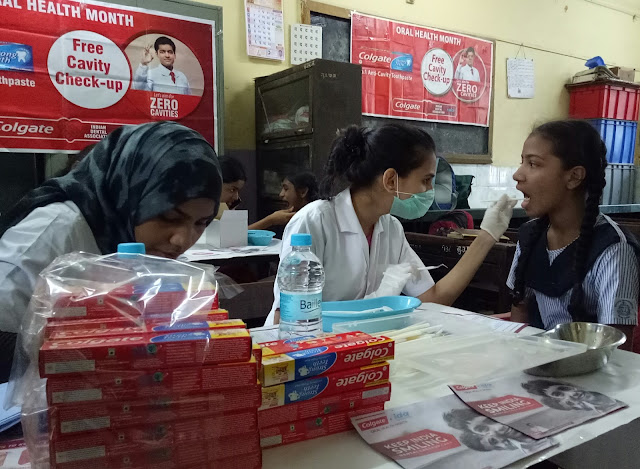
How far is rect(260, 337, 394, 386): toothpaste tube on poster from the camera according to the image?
60 centimetres

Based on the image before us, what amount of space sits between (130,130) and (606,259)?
1.36 metres

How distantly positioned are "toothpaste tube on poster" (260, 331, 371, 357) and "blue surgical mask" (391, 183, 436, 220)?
96 centimetres

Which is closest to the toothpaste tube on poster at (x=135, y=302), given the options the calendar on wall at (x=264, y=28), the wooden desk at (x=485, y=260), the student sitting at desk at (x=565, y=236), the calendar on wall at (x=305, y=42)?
the student sitting at desk at (x=565, y=236)

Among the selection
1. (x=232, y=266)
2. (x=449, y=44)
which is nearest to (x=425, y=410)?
(x=232, y=266)

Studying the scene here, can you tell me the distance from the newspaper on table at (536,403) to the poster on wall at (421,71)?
11.9 ft

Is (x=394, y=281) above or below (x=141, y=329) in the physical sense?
below

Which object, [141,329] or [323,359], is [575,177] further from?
[141,329]

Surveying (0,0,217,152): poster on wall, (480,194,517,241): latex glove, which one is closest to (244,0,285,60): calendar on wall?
(0,0,217,152): poster on wall

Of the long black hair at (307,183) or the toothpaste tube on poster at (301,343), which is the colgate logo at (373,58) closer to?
the long black hair at (307,183)

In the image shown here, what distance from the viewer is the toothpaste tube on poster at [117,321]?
1.73 feet

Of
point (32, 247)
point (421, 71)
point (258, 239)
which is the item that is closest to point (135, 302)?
point (32, 247)

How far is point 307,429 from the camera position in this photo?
0.63 metres

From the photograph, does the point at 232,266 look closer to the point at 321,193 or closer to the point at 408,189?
the point at 321,193

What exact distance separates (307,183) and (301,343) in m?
2.50
